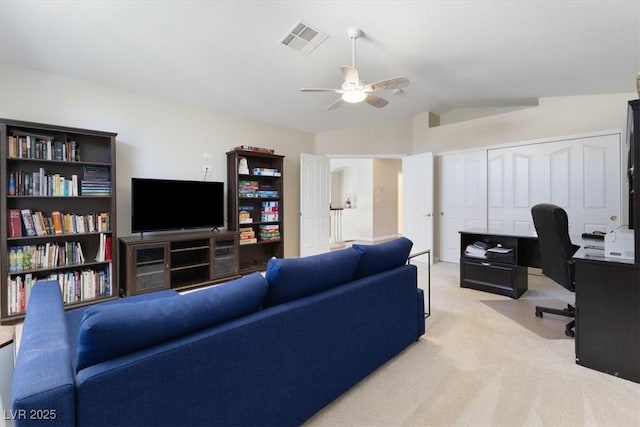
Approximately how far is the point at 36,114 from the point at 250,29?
2347 mm

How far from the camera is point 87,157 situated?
3230 mm

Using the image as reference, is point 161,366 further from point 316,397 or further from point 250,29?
point 250,29

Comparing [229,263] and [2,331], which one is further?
[229,263]

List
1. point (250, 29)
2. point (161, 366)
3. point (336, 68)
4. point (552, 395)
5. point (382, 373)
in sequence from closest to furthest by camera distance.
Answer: point (161, 366)
point (552, 395)
point (382, 373)
point (250, 29)
point (336, 68)

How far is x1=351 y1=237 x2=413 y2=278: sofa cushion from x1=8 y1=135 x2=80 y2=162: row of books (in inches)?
119

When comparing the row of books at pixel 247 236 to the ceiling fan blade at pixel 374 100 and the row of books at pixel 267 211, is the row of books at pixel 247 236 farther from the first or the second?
the ceiling fan blade at pixel 374 100

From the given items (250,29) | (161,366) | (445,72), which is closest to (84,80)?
(250,29)

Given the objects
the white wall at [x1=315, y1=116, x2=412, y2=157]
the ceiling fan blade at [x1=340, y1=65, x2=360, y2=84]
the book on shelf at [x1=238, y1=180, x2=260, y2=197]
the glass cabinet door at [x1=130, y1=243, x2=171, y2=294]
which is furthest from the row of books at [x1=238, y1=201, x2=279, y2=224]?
the ceiling fan blade at [x1=340, y1=65, x2=360, y2=84]

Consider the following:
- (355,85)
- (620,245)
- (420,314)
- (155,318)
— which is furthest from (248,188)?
(620,245)

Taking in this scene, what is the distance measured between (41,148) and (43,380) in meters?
2.98

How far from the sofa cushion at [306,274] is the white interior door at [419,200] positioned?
157 inches

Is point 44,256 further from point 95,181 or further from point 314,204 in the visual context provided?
point 314,204

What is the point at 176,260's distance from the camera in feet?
12.5

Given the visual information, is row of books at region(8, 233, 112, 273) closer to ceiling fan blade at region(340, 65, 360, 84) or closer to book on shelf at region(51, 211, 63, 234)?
book on shelf at region(51, 211, 63, 234)
